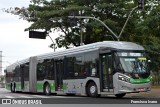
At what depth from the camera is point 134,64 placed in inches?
830

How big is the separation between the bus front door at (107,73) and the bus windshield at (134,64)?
81 cm

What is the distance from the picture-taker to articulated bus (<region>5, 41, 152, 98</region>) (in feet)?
67.9

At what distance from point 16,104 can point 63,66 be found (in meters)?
9.19

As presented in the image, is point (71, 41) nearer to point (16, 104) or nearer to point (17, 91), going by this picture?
point (17, 91)

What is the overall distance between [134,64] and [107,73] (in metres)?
1.56

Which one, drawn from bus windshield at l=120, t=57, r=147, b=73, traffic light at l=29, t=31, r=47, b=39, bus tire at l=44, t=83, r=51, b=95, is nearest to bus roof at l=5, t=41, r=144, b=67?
bus windshield at l=120, t=57, r=147, b=73

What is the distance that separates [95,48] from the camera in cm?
2242

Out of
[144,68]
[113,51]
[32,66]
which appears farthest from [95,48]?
[32,66]

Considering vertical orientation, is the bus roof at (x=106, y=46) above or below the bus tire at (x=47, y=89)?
above

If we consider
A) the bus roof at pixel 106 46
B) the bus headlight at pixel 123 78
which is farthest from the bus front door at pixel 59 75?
the bus headlight at pixel 123 78

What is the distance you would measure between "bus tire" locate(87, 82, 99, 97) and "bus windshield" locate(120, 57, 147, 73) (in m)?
2.48

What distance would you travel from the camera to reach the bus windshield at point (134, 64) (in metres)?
20.8

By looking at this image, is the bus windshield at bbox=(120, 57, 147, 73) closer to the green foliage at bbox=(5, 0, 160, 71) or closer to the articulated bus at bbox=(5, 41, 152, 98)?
the articulated bus at bbox=(5, 41, 152, 98)

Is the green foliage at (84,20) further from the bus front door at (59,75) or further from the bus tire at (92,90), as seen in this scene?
the bus tire at (92,90)
